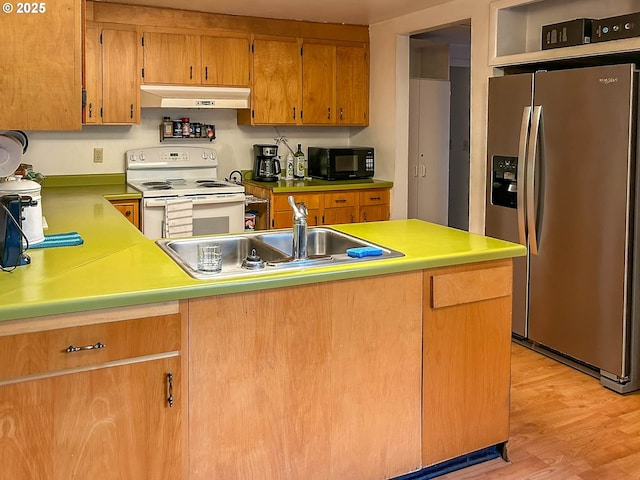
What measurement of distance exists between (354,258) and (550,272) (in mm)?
1795

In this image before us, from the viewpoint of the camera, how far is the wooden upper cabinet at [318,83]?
526 cm

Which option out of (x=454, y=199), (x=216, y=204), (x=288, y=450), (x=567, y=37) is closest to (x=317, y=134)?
(x=216, y=204)

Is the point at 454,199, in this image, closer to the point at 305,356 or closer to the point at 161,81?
the point at 161,81

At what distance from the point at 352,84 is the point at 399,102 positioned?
0.48 m

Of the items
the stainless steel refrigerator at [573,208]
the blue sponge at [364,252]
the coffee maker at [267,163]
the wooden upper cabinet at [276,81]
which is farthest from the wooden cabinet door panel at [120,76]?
the blue sponge at [364,252]

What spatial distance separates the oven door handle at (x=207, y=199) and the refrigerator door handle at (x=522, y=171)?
6.73 feet

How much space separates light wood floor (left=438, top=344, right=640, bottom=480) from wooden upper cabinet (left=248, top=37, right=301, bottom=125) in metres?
2.76

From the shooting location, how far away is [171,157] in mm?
5113

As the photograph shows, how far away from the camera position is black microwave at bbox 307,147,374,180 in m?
5.27

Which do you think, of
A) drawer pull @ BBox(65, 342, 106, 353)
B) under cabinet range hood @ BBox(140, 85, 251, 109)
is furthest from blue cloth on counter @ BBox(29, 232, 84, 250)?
under cabinet range hood @ BBox(140, 85, 251, 109)

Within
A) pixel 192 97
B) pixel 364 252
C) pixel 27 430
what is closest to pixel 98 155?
pixel 192 97

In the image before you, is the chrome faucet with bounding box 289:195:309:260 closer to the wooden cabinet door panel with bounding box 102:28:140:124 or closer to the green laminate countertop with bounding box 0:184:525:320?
the green laminate countertop with bounding box 0:184:525:320

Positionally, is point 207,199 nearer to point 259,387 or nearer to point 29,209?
point 29,209

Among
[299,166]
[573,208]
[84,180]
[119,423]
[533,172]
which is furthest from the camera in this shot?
[299,166]
